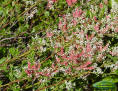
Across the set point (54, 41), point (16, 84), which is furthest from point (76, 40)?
point (16, 84)

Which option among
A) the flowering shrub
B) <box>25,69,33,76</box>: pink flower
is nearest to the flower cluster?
the flowering shrub

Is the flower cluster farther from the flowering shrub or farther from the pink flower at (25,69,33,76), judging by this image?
the pink flower at (25,69,33,76)

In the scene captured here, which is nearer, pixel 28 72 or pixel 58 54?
pixel 28 72

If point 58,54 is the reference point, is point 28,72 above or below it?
below

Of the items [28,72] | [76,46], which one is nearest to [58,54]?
[76,46]

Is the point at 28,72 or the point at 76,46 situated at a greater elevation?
the point at 76,46

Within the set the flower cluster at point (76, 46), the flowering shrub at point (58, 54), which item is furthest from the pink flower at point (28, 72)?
the flower cluster at point (76, 46)

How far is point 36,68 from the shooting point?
218 cm

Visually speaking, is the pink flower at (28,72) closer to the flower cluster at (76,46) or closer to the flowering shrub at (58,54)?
the flowering shrub at (58,54)

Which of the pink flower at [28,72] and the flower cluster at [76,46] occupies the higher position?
the flower cluster at [76,46]

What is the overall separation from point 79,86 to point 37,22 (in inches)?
45.7

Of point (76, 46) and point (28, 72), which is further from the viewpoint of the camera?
point (76, 46)

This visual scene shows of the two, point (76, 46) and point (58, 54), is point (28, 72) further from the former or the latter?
point (76, 46)

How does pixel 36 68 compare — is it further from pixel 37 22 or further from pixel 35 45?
pixel 37 22
